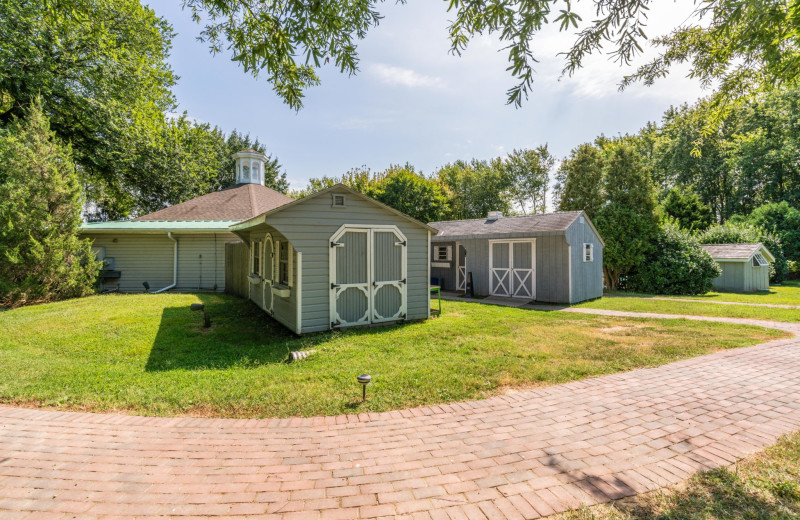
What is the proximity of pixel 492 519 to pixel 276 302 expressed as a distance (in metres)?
7.29

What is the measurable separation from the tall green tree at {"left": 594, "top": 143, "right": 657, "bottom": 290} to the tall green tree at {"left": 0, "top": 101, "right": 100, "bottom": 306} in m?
22.0

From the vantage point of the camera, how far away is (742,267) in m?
17.5

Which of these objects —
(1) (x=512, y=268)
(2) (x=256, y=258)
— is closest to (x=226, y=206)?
(2) (x=256, y=258)

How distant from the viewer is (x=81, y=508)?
2.45 meters

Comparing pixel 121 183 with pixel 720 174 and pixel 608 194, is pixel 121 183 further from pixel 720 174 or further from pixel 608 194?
pixel 720 174

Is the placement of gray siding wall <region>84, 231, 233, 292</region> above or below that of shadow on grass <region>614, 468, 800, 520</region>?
above

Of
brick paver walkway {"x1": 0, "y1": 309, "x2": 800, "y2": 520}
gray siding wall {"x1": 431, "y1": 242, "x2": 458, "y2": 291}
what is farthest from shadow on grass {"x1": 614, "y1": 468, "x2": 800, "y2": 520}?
gray siding wall {"x1": 431, "y1": 242, "x2": 458, "y2": 291}

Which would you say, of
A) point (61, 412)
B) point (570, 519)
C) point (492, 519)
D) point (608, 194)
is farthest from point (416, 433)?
point (608, 194)

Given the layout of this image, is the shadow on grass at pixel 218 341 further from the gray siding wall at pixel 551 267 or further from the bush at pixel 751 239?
the bush at pixel 751 239

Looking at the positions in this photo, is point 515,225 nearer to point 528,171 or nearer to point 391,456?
point 391,456

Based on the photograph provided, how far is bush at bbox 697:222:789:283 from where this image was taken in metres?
21.0

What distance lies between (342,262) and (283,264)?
157 centimetres

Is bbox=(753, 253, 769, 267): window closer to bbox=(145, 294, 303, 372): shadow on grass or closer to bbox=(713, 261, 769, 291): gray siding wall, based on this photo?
bbox=(713, 261, 769, 291): gray siding wall

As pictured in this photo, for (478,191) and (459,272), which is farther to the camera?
(478,191)
